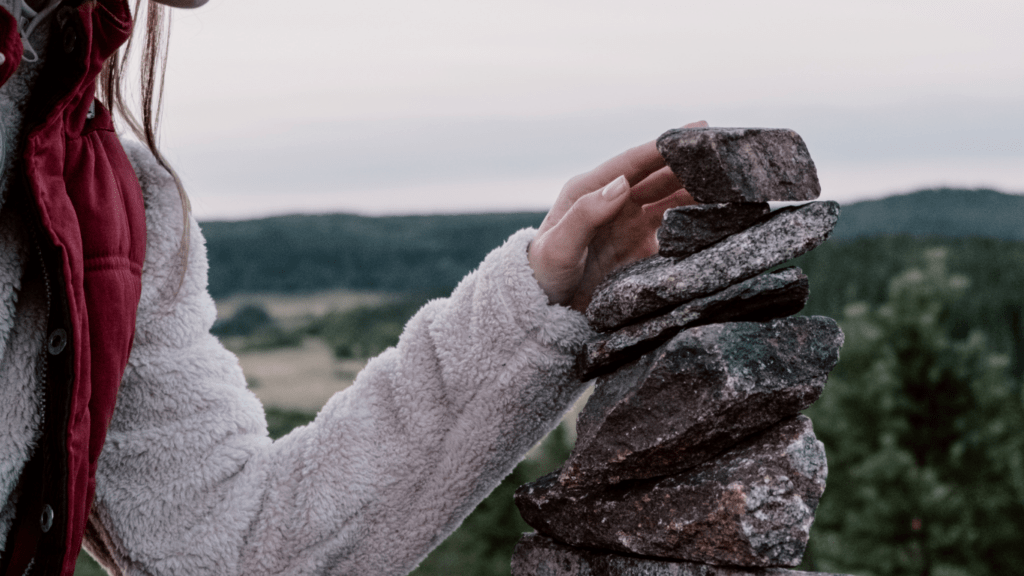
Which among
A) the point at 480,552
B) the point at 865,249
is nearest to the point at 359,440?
the point at 480,552

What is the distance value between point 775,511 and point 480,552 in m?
12.4

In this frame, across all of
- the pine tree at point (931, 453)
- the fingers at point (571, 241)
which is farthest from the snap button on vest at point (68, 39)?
the pine tree at point (931, 453)

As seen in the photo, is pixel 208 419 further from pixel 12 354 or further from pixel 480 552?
pixel 480 552

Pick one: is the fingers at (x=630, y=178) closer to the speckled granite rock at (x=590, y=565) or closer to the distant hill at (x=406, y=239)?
the speckled granite rock at (x=590, y=565)

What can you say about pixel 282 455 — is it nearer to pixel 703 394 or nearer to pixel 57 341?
pixel 57 341

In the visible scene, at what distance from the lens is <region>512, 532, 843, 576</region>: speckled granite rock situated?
1954 mm

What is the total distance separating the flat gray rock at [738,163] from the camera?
1.95m

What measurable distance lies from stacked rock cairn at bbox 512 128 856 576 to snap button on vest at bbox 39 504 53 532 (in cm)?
124

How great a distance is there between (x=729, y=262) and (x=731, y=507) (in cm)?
57

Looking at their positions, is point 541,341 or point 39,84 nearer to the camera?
point 39,84

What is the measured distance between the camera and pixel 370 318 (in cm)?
3231

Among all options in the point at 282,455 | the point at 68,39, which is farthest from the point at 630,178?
the point at 68,39

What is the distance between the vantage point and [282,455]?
8.04ft

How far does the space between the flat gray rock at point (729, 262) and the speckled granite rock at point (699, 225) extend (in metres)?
0.03
